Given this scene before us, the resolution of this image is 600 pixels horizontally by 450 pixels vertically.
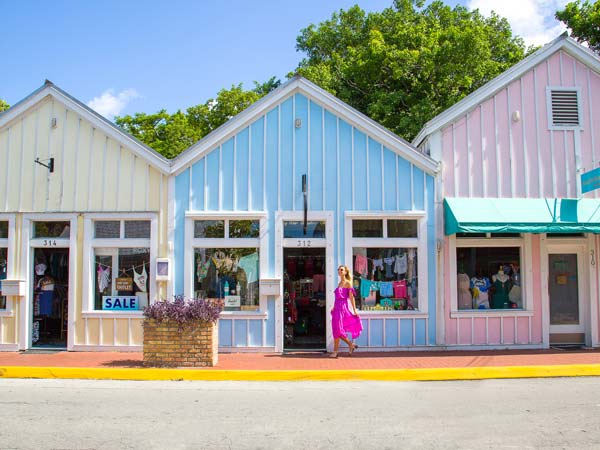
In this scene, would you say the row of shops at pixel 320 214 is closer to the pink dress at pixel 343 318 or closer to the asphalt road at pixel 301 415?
the pink dress at pixel 343 318

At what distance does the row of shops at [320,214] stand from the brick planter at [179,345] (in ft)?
5.27

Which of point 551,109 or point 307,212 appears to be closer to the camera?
point 307,212

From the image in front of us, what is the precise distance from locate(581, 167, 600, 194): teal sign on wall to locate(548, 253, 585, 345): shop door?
4.86 feet

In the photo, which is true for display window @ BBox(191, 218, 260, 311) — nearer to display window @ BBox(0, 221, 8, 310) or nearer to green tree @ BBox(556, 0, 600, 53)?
display window @ BBox(0, 221, 8, 310)

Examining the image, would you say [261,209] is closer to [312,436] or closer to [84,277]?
[84,277]

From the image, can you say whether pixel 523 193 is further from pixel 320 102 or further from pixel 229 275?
pixel 229 275

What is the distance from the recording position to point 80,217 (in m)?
12.0

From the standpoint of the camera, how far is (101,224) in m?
12.1

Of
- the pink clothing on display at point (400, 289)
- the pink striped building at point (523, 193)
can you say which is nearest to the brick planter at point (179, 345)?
the pink clothing on display at point (400, 289)

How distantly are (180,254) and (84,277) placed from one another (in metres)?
2.07

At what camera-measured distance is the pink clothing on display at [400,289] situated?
39.1 ft

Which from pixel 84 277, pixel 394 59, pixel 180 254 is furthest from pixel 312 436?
pixel 394 59

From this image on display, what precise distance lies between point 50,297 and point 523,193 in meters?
10.5

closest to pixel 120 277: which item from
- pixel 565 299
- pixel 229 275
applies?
pixel 229 275
